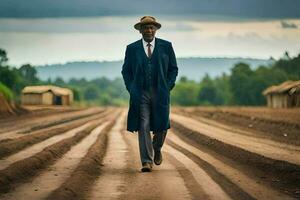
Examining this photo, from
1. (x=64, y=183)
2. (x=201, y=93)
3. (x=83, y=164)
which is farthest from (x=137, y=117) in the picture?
(x=201, y=93)

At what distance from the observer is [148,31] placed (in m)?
13.0

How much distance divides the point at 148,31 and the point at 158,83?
0.86m

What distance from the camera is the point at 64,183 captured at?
1066 centimetres

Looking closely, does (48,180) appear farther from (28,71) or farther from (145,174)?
(28,71)

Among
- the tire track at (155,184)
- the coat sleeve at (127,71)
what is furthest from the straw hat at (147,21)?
the tire track at (155,184)

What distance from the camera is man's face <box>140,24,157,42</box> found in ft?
42.4

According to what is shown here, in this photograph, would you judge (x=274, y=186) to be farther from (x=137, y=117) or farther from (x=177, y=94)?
(x=177, y=94)

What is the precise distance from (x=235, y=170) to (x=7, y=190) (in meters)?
4.17

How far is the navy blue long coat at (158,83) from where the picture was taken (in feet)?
42.9

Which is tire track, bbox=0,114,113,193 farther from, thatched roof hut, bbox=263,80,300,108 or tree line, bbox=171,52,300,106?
tree line, bbox=171,52,300,106

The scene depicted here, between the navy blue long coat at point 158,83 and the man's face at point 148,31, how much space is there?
0.53 ft

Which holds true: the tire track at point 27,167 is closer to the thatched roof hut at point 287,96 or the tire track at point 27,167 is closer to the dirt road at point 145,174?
the dirt road at point 145,174

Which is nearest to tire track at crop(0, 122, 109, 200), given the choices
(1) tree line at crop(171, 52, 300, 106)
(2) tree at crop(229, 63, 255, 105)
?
(1) tree line at crop(171, 52, 300, 106)

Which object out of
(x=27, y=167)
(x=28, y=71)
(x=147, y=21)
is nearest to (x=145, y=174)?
(x=27, y=167)
